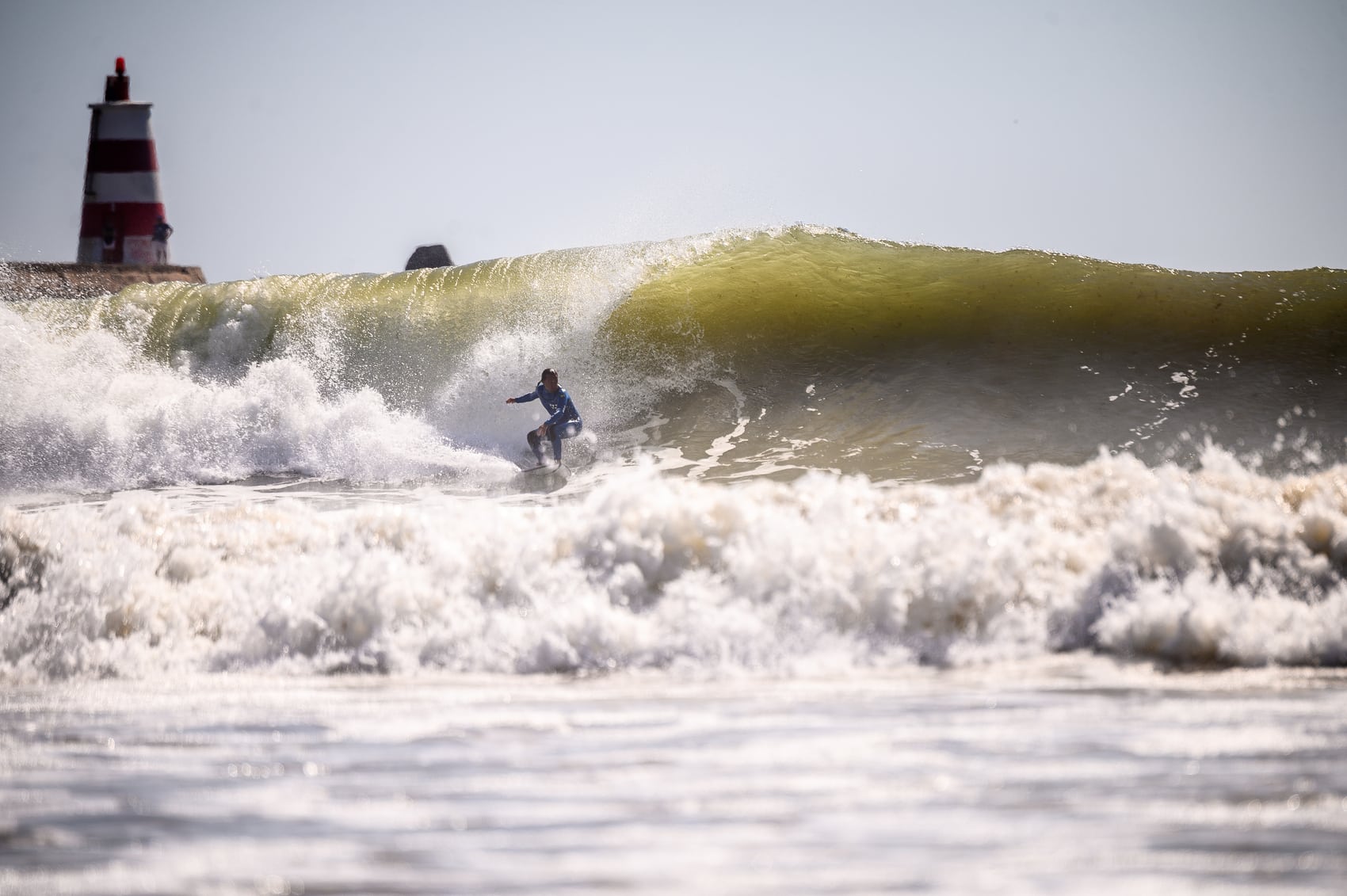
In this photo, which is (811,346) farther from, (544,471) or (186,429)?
(186,429)

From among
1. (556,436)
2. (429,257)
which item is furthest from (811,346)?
(429,257)

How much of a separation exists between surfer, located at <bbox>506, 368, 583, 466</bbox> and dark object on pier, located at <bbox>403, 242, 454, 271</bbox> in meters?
7.79

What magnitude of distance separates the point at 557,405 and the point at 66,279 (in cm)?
1060

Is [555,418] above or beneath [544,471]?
above

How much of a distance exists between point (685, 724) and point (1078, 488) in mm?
2778

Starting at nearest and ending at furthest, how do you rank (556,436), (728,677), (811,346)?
(728,677) → (556,436) → (811,346)

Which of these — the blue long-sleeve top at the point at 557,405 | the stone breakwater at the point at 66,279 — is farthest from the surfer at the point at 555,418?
the stone breakwater at the point at 66,279

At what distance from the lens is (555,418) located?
12.2m

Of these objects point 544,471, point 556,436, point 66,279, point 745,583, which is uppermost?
point 66,279

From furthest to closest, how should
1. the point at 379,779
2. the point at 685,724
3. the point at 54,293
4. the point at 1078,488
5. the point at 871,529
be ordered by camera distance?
the point at 54,293 < the point at 1078,488 < the point at 871,529 < the point at 685,724 < the point at 379,779

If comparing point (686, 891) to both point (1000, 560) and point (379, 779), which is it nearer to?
point (379, 779)

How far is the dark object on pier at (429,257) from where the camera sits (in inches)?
766

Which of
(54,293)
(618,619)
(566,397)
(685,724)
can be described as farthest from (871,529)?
(54,293)

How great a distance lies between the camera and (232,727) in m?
3.78
